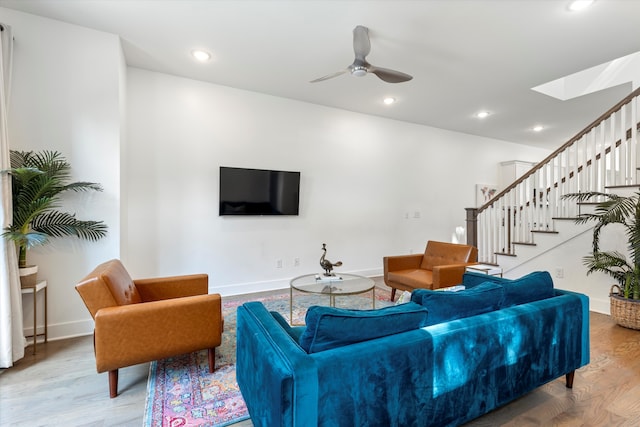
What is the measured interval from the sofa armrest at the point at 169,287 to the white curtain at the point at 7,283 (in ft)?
2.74

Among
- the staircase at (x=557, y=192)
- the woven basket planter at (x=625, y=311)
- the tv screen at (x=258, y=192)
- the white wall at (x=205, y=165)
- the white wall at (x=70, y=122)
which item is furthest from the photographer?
the tv screen at (x=258, y=192)

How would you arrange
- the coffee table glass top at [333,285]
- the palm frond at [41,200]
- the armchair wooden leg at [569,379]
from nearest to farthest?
the armchair wooden leg at [569,379]
the palm frond at [41,200]
the coffee table glass top at [333,285]

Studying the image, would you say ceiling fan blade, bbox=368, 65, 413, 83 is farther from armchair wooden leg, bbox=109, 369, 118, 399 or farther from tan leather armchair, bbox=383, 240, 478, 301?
armchair wooden leg, bbox=109, 369, 118, 399

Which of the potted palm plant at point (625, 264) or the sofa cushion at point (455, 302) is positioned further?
the potted palm plant at point (625, 264)

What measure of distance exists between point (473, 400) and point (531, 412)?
24.3 inches

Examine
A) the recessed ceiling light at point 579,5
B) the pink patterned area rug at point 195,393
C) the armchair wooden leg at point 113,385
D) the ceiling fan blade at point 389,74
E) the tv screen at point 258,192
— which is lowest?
the pink patterned area rug at point 195,393

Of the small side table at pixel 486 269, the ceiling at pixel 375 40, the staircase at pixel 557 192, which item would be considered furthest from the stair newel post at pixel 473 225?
the ceiling at pixel 375 40

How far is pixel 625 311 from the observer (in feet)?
10.0

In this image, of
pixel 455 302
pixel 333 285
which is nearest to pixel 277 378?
pixel 455 302

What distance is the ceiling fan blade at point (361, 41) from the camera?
9.04 feet

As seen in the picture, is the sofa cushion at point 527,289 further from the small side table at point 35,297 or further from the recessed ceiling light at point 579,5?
the small side table at point 35,297

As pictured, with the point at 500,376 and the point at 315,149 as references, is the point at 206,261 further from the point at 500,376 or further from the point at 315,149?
the point at 500,376

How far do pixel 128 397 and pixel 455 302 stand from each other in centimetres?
214

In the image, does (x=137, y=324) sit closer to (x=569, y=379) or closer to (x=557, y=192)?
(x=569, y=379)
